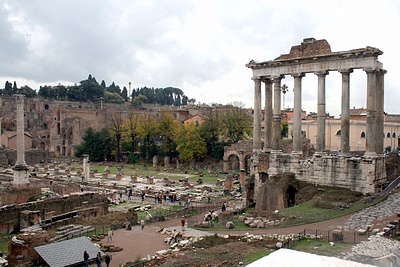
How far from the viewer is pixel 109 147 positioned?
62.2 meters

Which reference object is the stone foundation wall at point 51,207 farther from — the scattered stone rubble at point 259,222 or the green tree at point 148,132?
the green tree at point 148,132

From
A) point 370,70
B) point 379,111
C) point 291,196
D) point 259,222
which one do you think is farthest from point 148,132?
point 259,222

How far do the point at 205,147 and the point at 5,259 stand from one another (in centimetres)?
3669

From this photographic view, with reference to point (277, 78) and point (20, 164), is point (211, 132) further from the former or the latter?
point (20, 164)

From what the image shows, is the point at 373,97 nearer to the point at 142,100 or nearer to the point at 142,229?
the point at 142,229

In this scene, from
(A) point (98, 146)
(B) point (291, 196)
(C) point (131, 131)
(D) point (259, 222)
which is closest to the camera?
(D) point (259, 222)

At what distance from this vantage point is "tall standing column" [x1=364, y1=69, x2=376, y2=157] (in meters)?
21.5

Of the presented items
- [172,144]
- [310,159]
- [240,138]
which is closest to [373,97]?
[310,159]

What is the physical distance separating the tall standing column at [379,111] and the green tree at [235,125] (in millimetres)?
29742

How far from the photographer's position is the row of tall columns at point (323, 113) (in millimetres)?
21688

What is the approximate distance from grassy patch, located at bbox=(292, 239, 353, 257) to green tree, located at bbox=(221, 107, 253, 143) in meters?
37.2

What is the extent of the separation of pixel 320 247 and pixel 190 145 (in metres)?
37.7

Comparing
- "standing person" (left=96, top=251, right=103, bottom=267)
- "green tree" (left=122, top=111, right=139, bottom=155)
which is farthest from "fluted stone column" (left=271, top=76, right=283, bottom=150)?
"green tree" (left=122, top=111, right=139, bottom=155)

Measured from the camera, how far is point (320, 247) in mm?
13688
